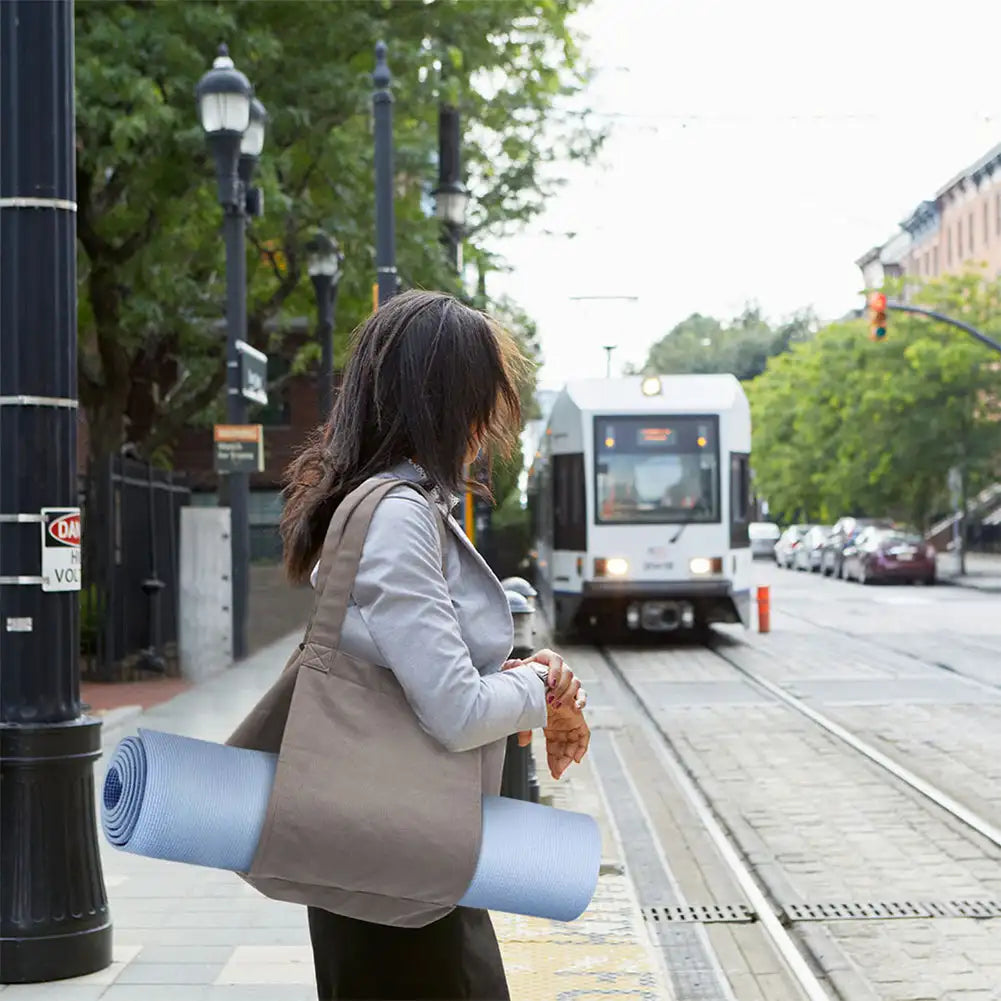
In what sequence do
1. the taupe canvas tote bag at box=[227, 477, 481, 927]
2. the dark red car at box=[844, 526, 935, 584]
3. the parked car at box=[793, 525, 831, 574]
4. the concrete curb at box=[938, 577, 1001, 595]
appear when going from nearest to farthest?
the taupe canvas tote bag at box=[227, 477, 481, 927], the concrete curb at box=[938, 577, 1001, 595], the dark red car at box=[844, 526, 935, 584], the parked car at box=[793, 525, 831, 574]

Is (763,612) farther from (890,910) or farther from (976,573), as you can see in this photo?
(976,573)

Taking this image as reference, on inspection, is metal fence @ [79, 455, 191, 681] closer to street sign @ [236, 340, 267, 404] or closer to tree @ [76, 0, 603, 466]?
street sign @ [236, 340, 267, 404]

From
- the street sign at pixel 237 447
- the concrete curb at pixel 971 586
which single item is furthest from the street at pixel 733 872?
the concrete curb at pixel 971 586

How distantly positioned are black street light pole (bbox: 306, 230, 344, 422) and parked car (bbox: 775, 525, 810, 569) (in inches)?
1498

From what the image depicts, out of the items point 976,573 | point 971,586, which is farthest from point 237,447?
point 976,573

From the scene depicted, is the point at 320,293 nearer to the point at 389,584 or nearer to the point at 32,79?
the point at 32,79

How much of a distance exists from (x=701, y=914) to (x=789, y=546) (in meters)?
54.9

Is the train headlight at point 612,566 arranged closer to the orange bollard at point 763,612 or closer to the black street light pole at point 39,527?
the orange bollard at point 763,612

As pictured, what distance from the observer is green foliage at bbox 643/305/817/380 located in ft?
349

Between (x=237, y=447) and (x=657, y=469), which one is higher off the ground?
(x=237, y=447)

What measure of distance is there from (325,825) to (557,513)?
63.4ft

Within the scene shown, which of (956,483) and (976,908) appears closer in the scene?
(976,908)

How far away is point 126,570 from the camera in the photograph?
54.4 ft

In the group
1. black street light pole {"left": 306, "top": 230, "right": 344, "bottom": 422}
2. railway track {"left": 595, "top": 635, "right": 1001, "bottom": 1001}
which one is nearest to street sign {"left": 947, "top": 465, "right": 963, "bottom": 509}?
black street light pole {"left": 306, "top": 230, "right": 344, "bottom": 422}
